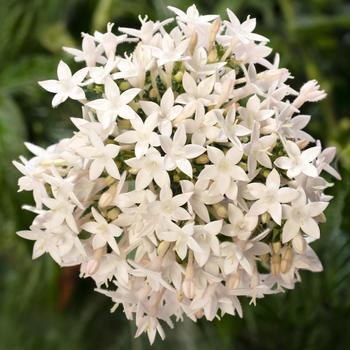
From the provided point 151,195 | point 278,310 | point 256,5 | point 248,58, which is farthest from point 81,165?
point 256,5

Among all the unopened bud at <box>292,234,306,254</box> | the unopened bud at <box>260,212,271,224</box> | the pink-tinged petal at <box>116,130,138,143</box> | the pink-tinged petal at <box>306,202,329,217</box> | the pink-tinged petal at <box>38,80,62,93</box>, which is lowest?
the unopened bud at <box>292,234,306,254</box>

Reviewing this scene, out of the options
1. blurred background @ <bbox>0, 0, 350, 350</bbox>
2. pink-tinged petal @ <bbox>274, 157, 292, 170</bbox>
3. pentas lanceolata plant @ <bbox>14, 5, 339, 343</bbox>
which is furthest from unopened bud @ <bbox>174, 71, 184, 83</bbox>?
blurred background @ <bbox>0, 0, 350, 350</bbox>

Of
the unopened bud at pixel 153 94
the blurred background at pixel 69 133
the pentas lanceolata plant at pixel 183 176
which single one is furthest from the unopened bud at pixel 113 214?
the blurred background at pixel 69 133

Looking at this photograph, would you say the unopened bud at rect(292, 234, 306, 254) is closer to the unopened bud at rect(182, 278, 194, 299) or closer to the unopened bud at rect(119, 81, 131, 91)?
the unopened bud at rect(182, 278, 194, 299)

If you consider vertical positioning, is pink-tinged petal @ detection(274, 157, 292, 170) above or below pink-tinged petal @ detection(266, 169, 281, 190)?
above

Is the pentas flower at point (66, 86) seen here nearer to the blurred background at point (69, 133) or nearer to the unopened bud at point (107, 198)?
the unopened bud at point (107, 198)

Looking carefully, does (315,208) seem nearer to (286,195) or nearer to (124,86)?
(286,195)
